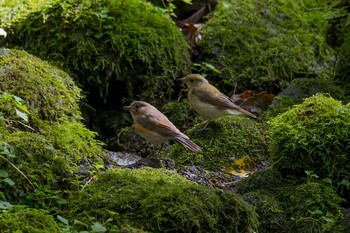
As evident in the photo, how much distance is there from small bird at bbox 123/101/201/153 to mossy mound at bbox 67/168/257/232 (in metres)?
1.45

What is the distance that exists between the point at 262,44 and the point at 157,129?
398cm

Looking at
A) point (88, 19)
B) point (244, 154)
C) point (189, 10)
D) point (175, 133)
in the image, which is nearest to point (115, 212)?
point (175, 133)

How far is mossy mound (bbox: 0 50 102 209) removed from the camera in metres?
6.11

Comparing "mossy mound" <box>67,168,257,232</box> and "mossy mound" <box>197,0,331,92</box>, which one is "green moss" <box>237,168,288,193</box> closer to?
"mossy mound" <box>67,168,257,232</box>

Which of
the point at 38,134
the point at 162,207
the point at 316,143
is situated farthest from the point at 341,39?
the point at 162,207

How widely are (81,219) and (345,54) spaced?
17.5 feet

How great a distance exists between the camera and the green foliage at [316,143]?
6.96 m

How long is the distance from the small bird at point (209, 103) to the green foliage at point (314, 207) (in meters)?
2.19

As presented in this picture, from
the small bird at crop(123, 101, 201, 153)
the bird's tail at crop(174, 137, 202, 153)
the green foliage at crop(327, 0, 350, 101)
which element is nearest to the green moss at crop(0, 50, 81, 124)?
the small bird at crop(123, 101, 201, 153)

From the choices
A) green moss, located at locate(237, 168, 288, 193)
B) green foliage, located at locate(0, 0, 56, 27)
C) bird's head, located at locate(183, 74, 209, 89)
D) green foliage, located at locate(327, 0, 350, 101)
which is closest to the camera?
green moss, located at locate(237, 168, 288, 193)

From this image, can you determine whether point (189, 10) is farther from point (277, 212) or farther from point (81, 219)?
point (81, 219)

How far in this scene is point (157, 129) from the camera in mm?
7512

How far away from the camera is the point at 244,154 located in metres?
8.37

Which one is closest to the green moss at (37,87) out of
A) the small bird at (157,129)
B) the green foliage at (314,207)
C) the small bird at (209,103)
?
the small bird at (157,129)
